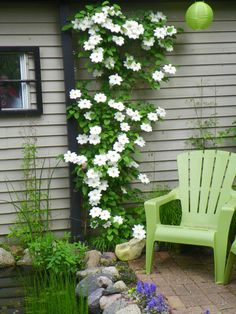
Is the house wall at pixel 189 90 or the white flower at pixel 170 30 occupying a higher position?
the white flower at pixel 170 30

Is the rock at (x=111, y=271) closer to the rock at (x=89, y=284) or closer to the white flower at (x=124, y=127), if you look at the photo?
the rock at (x=89, y=284)

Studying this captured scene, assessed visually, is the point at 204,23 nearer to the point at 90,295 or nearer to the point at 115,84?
the point at 115,84

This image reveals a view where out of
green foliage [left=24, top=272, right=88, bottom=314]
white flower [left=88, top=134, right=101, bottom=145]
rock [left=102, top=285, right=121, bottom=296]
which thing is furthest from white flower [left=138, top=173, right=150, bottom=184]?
green foliage [left=24, top=272, right=88, bottom=314]

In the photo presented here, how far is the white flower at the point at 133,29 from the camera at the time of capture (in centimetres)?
406

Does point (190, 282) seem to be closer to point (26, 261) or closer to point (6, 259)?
point (26, 261)

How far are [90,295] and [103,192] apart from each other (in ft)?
4.07

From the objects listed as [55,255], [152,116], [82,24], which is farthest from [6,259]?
[82,24]

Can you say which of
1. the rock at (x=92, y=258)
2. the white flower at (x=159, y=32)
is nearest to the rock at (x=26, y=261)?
the rock at (x=92, y=258)

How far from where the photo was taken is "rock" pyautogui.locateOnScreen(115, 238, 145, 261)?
3951mm

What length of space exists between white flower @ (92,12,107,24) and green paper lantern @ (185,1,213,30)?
743 millimetres

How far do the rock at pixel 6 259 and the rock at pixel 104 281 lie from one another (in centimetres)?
105

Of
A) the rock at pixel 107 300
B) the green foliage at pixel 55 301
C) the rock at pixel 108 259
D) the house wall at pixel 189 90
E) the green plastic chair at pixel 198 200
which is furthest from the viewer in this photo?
the house wall at pixel 189 90

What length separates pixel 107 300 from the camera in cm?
306

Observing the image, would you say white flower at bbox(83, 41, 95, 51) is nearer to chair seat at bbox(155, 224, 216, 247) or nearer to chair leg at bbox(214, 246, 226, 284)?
chair seat at bbox(155, 224, 216, 247)
